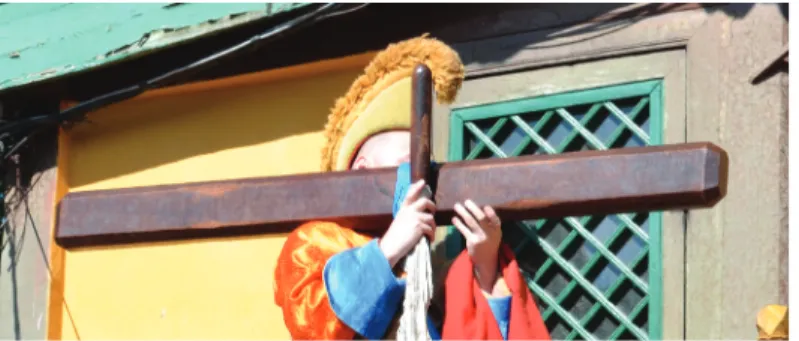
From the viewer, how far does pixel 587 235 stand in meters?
5.15

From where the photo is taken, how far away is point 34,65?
5980mm

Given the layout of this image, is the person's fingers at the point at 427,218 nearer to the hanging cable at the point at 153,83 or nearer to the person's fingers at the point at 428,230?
the person's fingers at the point at 428,230

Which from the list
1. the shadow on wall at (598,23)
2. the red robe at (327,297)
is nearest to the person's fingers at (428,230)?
the red robe at (327,297)

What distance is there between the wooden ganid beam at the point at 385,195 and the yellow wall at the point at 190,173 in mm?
1382

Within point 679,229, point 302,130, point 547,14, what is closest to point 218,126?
point 302,130

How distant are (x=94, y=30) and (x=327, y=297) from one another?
6.52ft

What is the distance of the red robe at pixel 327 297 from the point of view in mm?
4273

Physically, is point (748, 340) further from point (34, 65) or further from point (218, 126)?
point (34, 65)

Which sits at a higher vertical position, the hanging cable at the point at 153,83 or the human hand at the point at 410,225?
the hanging cable at the point at 153,83

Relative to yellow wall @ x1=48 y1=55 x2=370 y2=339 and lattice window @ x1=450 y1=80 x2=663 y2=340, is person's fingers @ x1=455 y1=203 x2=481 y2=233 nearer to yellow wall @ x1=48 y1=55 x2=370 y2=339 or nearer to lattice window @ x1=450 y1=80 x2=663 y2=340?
lattice window @ x1=450 y1=80 x2=663 y2=340

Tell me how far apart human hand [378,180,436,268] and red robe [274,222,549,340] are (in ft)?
0.65

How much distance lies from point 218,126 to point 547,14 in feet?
4.06

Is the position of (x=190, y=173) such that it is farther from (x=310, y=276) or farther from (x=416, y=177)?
(x=416, y=177)

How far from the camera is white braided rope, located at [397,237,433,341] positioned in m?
3.96
